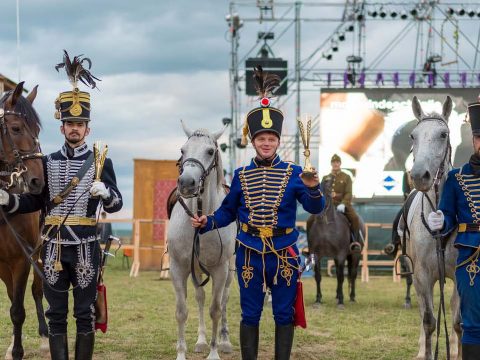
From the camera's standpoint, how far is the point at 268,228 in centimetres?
568

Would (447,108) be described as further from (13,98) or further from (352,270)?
(352,270)

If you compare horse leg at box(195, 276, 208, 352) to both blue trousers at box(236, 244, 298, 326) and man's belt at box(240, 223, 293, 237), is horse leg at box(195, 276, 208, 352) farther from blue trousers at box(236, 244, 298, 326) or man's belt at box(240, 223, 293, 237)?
man's belt at box(240, 223, 293, 237)

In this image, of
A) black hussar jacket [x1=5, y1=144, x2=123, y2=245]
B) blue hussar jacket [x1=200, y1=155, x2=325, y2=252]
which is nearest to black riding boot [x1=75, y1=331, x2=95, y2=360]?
black hussar jacket [x1=5, y1=144, x2=123, y2=245]

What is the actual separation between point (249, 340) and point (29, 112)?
8.37ft

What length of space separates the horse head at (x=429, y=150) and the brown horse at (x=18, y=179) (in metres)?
2.85

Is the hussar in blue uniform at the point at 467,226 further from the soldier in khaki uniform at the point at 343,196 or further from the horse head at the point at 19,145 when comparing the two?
the soldier in khaki uniform at the point at 343,196

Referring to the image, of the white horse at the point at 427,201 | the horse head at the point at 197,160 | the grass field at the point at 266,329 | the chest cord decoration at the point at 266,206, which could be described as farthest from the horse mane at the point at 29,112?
the white horse at the point at 427,201

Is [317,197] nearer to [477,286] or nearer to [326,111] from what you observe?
[477,286]

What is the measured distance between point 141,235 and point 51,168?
56.3ft

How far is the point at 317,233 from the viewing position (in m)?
14.4

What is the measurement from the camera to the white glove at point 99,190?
18.2 ft

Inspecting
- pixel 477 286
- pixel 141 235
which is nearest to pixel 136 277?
pixel 141 235

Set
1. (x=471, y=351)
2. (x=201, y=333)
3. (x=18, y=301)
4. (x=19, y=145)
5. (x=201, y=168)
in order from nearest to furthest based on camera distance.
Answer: (x=471, y=351) → (x=19, y=145) → (x=201, y=168) → (x=18, y=301) → (x=201, y=333)

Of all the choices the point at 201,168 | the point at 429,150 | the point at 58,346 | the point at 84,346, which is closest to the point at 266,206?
the point at 201,168
